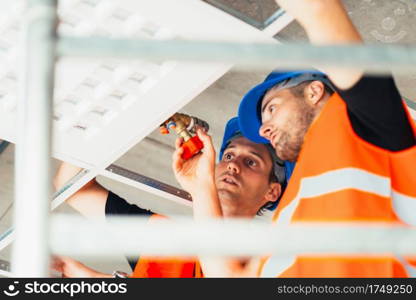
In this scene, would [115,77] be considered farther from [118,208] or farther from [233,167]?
[118,208]

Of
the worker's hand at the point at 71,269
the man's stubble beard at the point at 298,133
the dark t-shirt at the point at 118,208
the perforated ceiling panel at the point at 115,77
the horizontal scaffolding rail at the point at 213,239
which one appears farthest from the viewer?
the worker's hand at the point at 71,269

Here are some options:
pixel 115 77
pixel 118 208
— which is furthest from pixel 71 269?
pixel 115 77

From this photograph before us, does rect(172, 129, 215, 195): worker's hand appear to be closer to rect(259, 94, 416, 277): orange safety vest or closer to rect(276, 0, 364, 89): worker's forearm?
rect(259, 94, 416, 277): orange safety vest

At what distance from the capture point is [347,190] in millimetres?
1679

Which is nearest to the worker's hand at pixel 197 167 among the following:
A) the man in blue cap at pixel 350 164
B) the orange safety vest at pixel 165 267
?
the orange safety vest at pixel 165 267

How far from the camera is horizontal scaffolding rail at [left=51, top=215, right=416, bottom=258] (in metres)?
0.77

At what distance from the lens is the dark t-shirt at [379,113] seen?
1.61 m

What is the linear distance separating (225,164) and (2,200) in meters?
1.49

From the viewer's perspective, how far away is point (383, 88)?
63.8 inches

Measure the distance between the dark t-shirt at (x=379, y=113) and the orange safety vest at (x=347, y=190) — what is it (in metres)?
0.02

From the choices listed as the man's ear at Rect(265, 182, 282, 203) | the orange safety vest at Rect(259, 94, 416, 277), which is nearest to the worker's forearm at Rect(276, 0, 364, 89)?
the orange safety vest at Rect(259, 94, 416, 277)

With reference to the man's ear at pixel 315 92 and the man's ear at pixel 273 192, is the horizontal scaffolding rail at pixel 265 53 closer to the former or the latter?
the man's ear at pixel 315 92

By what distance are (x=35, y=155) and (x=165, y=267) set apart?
6.10 feet

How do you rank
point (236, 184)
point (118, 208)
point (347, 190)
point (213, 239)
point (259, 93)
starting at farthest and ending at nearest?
point (118, 208), point (236, 184), point (259, 93), point (347, 190), point (213, 239)
